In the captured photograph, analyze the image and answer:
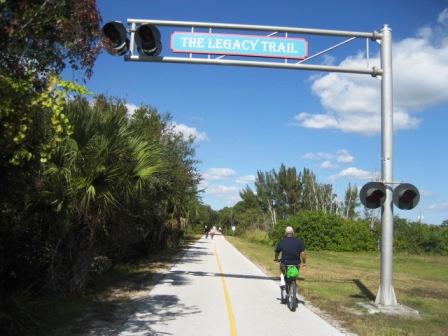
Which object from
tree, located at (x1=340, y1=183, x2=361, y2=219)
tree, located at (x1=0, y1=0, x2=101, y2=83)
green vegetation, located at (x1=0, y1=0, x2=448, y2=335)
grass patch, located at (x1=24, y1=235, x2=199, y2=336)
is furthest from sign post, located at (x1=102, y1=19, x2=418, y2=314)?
tree, located at (x1=340, y1=183, x2=361, y2=219)

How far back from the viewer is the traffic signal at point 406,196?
10.2m

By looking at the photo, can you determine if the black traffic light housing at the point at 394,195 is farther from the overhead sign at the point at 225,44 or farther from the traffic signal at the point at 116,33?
the traffic signal at the point at 116,33

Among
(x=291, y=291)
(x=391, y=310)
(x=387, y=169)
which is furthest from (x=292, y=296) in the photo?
(x=387, y=169)

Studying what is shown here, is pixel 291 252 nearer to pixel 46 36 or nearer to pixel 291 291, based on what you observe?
pixel 291 291

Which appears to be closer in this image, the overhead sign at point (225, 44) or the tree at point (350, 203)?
the overhead sign at point (225, 44)

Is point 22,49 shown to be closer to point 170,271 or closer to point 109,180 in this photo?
point 109,180

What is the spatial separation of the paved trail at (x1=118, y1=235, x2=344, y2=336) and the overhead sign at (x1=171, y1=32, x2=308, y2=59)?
5.59 m

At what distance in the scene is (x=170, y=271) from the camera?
17.2 metres

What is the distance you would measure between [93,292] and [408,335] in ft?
24.3

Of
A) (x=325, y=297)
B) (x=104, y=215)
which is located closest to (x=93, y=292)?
(x=104, y=215)

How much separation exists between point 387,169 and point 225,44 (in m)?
4.84

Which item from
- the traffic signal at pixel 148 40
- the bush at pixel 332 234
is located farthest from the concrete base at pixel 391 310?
the bush at pixel 332 234

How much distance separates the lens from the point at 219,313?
9.23 metres

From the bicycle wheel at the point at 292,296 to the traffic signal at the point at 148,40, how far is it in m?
5.88
